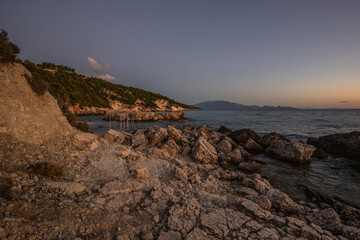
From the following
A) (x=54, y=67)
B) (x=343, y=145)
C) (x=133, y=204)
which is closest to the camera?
(x=133, y=204)

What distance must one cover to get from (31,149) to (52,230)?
5.33 meters

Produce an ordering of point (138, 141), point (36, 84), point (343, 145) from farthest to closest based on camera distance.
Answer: point (343, 145) → point (138, 141) → point (36, 84)

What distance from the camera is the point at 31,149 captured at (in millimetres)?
6867

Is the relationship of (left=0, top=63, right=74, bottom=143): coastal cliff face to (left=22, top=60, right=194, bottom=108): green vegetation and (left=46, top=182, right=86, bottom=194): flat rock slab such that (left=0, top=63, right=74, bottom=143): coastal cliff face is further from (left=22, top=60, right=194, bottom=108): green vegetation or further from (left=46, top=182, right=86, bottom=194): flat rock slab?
(left=22, top=60, right=194, bottom=108): green vegetation

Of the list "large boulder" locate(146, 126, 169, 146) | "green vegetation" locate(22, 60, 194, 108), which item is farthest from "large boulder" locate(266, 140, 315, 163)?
"green vegetation" locate(22, 60, 194, 108)

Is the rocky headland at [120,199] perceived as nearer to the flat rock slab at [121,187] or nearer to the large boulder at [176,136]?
the flat rock slab at [121,187]

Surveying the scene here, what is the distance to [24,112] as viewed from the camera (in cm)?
822

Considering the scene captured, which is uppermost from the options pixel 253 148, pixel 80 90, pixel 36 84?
pixel 80 90

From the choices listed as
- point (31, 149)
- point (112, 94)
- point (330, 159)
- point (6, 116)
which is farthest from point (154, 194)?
point (112, 94)

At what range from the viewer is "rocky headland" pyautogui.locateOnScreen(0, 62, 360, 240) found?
3836 mm

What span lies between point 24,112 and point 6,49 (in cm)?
398

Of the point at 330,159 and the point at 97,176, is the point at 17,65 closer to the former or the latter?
the point at 97,176

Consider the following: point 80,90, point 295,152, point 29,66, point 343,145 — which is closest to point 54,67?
point 80,90

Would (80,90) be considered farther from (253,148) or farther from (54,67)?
(253,148)
